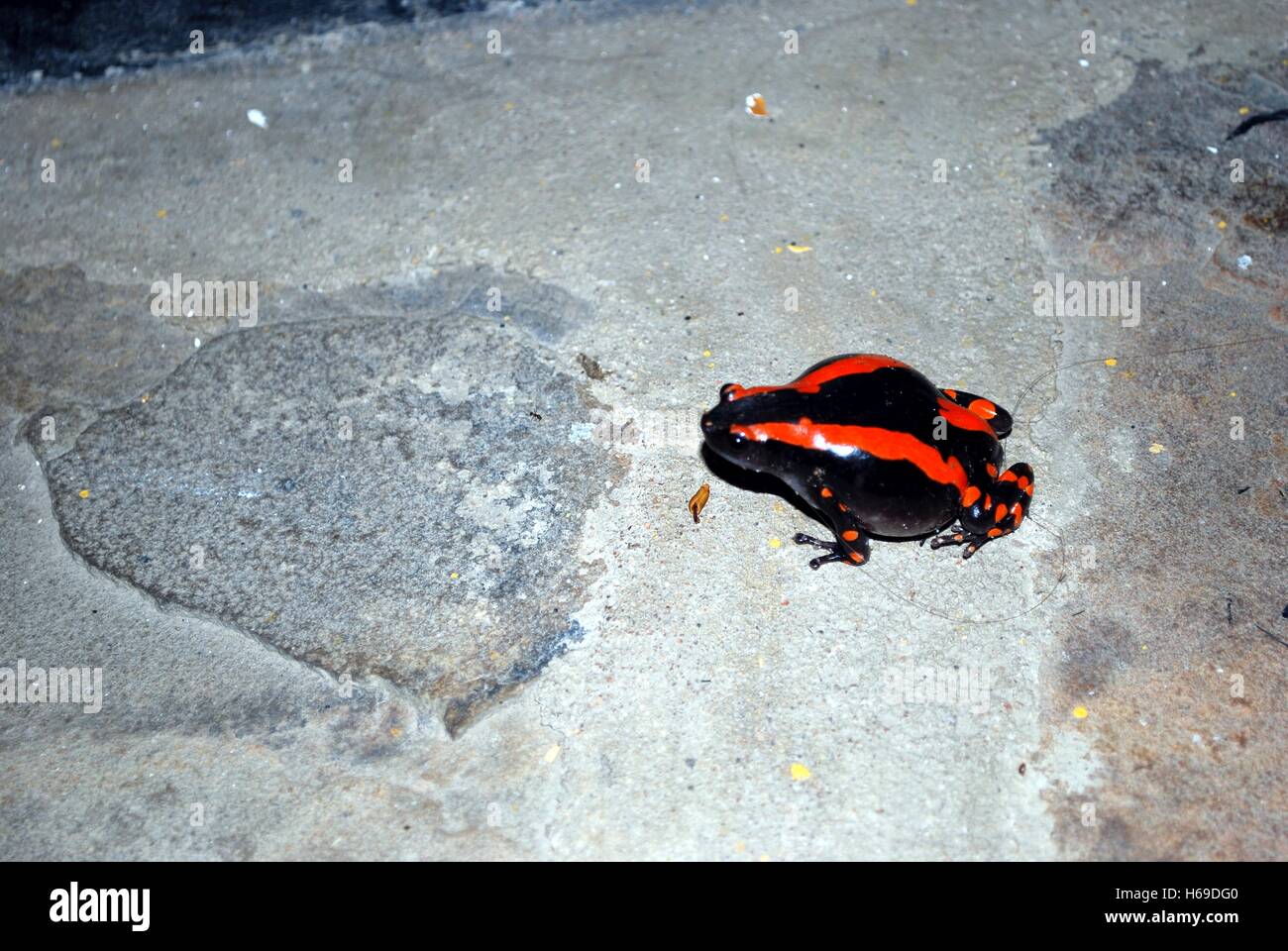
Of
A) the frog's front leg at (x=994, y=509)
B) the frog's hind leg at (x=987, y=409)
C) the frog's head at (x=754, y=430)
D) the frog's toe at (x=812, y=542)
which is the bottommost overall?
the frog's toe at (x=812, y=542)

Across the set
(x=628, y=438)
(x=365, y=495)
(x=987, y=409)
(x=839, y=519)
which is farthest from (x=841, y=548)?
(x=365, y=495)

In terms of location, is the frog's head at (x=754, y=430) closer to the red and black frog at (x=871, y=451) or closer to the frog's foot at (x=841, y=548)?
the red and black frog at (x=871, y=451)

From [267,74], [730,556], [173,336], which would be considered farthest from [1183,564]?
[267,74]

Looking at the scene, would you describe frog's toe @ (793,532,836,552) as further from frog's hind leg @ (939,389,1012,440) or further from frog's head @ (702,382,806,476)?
frog's hind leg @ (939,389,1012,440)

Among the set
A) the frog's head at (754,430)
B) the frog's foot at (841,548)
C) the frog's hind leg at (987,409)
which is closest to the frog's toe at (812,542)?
the frog's foot at (841,548)

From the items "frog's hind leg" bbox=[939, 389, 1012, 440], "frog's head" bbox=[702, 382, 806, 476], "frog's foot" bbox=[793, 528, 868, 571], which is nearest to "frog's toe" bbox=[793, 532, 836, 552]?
"frog's foot" bbox=[793, 528, 868, 571]

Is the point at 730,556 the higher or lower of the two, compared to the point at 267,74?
lower
